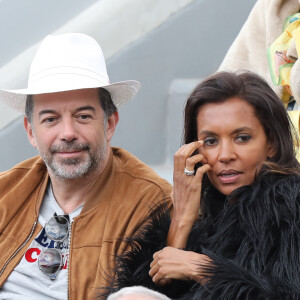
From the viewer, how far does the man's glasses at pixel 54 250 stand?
234cm

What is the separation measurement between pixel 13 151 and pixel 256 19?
1359 mm

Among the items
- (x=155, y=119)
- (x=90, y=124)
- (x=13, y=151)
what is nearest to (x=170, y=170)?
(x=155, y=119)

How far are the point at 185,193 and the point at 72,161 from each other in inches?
17.4

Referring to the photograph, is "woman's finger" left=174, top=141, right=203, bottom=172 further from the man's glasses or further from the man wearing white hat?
the man's glasses

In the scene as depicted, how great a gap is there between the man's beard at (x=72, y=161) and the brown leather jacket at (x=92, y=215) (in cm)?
8

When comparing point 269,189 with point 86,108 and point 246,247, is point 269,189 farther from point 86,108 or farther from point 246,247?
point 86,108

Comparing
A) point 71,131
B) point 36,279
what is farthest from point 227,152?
point 36,279

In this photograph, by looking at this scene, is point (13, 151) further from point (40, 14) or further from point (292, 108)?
point (292, 108)

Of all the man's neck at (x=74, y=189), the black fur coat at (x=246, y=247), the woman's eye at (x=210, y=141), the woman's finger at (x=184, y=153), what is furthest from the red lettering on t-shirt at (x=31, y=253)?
the woman's eye at (x=210, y=141)

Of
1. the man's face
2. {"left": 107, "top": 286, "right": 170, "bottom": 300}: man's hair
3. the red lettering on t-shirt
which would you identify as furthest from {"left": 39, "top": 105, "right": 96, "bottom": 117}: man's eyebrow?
{"left": 107, "top": 286, "right": 170, "bottom": 300}: man's hair

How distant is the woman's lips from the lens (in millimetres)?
2043

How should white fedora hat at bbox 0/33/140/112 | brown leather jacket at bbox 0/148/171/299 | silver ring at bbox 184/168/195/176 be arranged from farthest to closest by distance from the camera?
1. white fedora hat at bbox 0/33/140/112
2. brown leather jacket at bbox 0/148/171/299
3. silver ring at bbox 184/168/195/176

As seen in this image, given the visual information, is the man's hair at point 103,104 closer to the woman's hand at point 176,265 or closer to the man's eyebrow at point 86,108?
the man's eyebrow at point 86,108

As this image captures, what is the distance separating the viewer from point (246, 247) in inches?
74.5
